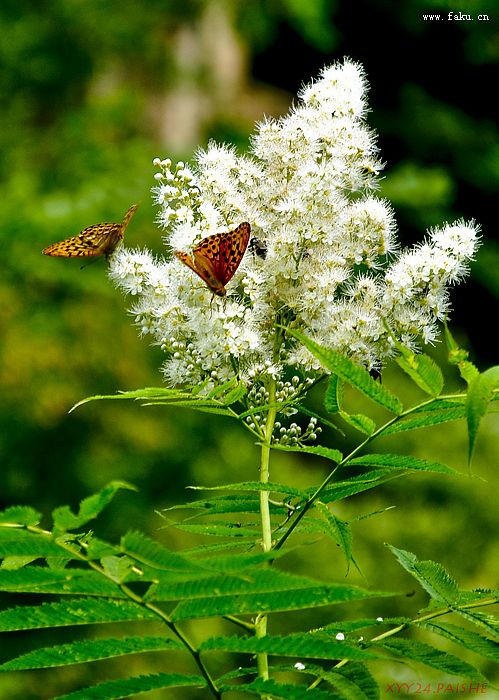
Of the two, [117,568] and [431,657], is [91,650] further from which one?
[431,657]

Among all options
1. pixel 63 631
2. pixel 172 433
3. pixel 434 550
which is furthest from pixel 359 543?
pixel 63 631

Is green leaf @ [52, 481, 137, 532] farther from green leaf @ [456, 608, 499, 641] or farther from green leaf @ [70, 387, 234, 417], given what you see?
green leaf @ [456, 608, 499, 641]

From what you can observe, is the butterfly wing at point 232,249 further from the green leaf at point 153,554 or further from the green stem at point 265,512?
the green leaf at point 153,554

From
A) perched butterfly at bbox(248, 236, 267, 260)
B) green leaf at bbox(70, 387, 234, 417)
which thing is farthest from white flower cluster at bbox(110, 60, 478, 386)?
green leaf at bbox(70, 387, 234, 417)

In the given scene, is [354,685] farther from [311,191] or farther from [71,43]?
[71,43]

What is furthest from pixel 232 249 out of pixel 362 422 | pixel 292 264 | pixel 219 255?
pixel 362 422

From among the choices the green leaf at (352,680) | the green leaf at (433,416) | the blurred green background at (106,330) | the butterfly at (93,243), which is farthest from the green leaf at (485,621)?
the blurred green background at (106,330)
